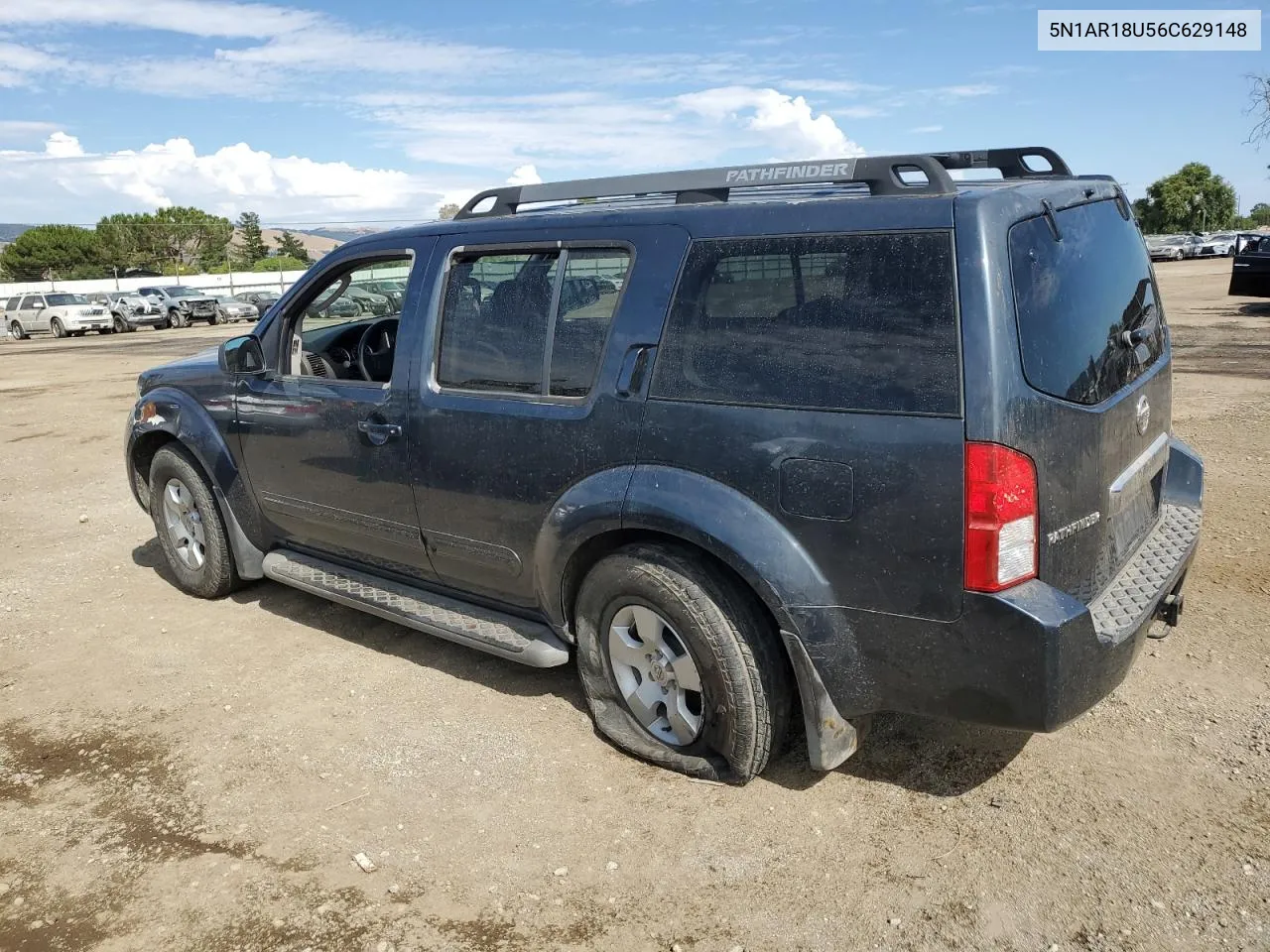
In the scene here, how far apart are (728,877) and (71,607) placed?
4206mm

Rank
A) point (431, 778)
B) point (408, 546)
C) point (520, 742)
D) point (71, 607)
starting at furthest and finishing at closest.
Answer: point (71, 607) → point (408, 546) → point (520, 742) → point (431, 778)

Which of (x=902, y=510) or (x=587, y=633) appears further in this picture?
(x=587, y=633)

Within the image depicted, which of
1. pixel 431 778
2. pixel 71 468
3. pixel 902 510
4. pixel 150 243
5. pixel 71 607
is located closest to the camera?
pixel 902 510

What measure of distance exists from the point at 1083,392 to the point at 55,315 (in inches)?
1472

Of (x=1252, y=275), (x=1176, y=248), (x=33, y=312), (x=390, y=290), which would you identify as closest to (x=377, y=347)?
(x=390, y=290)

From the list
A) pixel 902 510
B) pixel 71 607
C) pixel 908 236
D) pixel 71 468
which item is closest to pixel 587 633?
pixel 902 510

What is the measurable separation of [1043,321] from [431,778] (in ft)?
8.14

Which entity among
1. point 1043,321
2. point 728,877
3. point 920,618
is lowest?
point 728,877

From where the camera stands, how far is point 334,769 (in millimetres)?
3639

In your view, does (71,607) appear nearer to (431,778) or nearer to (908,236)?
(431,778)

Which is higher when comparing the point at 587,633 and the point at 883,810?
the point at 587,633

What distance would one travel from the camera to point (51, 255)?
9044cm

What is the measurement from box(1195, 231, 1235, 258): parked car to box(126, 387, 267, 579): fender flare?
56.6 metres

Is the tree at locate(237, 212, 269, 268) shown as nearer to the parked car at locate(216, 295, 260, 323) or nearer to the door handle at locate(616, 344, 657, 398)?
the parked car at locate(216, 295, 260, 323)
